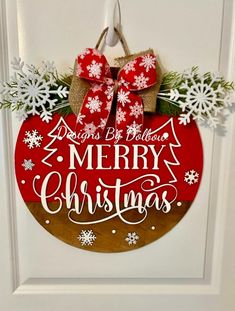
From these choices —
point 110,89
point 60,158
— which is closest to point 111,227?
point 60,158

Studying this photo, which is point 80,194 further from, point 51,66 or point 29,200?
point 51,66

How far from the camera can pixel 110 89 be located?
67 cm

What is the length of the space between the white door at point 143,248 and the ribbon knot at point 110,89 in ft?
0.16

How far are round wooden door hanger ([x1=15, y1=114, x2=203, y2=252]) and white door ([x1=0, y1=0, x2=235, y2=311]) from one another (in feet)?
0.08

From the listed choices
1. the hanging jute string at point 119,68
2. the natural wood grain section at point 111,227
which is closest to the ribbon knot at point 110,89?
the hanging jute string at point 119,68

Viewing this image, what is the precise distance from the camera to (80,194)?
2.43 feet

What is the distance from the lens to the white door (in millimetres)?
671

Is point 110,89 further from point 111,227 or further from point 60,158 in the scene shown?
point 111,227

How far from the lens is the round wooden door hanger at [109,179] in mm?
714

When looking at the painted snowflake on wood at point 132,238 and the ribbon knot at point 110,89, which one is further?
the painted snowflake on wood at point 132,238

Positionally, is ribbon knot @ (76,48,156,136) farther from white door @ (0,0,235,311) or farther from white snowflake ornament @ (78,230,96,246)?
white snowflake ornament @ (78,230,96,246)

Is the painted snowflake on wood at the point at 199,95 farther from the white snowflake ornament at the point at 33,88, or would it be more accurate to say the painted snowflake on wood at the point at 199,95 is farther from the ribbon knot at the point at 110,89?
the white snowflake ornament at the point at 33,88

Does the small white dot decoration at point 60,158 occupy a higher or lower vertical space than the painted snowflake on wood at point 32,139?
lower

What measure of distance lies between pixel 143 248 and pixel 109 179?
18 centimetres
